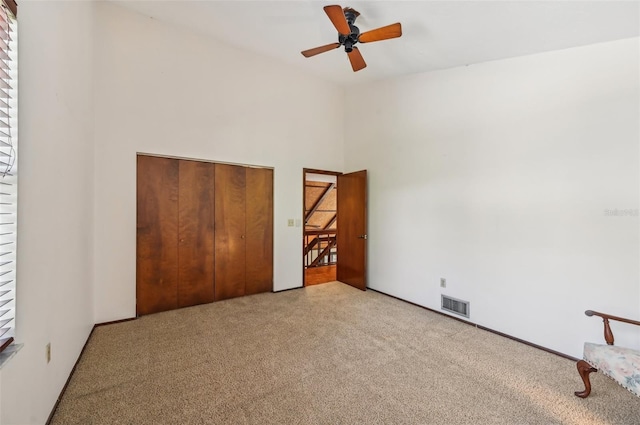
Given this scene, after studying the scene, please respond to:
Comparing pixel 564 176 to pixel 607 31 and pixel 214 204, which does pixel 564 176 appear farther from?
pixel 214 204

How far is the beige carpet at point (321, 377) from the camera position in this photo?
1.69 metres

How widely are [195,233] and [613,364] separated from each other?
13.2ft

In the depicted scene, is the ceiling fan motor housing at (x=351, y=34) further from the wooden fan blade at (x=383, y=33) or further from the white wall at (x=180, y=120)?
the white wall at (x=180, y=120)

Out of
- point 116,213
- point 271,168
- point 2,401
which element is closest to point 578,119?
point 271,168

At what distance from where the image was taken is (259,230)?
4.04m

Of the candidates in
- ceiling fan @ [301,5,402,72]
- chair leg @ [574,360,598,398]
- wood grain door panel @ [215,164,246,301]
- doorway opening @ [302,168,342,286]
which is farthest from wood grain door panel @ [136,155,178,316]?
chair leg @ [574,360,598,398]

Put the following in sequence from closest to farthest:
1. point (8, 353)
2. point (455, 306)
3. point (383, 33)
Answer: point (8, 353)
point (383, 33)
point (455, 306)

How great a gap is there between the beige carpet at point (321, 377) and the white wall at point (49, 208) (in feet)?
1.22

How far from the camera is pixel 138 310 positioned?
314 centimetres

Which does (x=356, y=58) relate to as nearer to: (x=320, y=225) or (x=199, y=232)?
(x=199, y=232)

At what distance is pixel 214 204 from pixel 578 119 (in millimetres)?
4033

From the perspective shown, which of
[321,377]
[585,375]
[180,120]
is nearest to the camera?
[585,375]

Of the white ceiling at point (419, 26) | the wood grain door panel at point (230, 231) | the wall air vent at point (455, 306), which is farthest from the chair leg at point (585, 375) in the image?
the wood grain door panel at point (230, 231)

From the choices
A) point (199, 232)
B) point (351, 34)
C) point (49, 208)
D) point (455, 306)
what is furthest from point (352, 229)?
point (49, 208)
